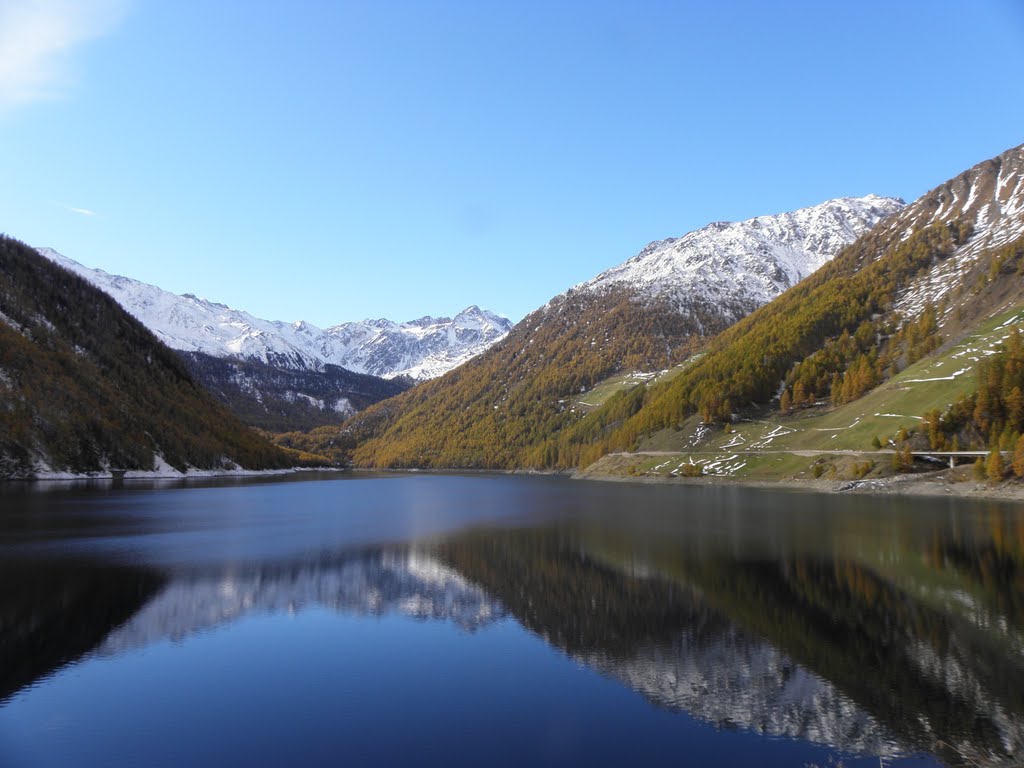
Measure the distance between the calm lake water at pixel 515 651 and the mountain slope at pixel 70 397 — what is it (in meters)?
91.0

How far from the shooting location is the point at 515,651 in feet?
92.8

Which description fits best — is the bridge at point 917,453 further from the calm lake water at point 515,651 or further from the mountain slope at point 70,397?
the mountain slope at point 70,397

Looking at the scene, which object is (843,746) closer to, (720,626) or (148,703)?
(720,626)

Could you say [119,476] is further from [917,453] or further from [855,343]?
[855,343]

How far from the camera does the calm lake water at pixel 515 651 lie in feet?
62.8

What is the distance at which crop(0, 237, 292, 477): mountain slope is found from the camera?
433 feet

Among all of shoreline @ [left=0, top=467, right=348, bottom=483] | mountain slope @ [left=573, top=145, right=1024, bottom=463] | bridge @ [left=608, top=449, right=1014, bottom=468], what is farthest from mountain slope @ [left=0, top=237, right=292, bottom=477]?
bridge @ [left=608, top=449, right=1014, bottom=468]

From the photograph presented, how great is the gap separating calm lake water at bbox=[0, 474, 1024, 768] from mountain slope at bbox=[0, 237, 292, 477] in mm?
91014

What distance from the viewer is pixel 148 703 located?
2191 centimetres

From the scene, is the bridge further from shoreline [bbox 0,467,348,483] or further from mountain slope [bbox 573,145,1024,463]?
shoreline [bbox 0,467,348,483]

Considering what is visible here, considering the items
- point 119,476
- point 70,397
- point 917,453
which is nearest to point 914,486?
point 917,453

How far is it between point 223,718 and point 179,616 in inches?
548

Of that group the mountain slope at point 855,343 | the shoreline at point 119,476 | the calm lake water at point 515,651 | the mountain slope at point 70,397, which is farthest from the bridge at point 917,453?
the mountain slope at point 70,397

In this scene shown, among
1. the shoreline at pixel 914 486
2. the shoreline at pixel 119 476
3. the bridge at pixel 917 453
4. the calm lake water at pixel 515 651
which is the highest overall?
the bridge at pixel 917 453
